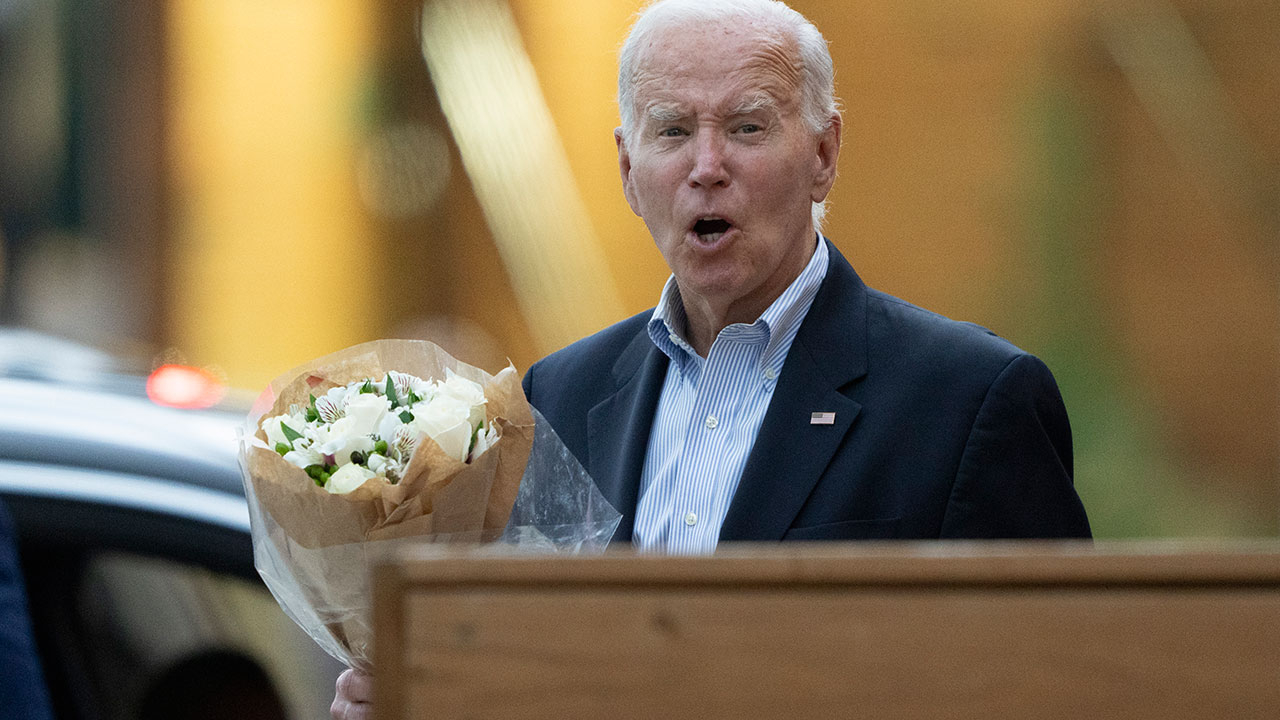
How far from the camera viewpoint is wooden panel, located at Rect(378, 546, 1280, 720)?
42.0 inches

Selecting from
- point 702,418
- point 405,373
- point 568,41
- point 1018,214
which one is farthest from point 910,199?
point 405,373

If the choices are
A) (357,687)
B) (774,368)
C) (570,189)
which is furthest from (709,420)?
(570,189)

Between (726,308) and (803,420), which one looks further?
(726,308)

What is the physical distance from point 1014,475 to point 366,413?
3.24ft

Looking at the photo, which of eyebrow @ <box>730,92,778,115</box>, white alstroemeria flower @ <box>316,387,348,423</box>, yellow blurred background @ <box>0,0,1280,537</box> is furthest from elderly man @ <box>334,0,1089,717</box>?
yellow blurred background @ <box>0,0,1280,537</box>

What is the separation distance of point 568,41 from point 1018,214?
2.75m

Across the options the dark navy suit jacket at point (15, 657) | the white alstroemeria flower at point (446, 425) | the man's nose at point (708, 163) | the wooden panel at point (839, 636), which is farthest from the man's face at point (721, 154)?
the wooden panel at point (839, 636)

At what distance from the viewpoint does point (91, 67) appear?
8008 mm

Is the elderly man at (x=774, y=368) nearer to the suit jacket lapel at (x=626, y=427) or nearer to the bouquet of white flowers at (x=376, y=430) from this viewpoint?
the suit jacket lapel at (x=626, y=427)

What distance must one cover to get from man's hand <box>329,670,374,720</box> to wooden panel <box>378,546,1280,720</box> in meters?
0.80

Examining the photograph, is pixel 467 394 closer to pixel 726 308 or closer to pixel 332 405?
pixel 332 405

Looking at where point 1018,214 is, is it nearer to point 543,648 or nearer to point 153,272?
point 153,272

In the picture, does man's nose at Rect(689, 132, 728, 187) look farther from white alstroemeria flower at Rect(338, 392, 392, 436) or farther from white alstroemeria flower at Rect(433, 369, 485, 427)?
white alstroemeria flower at Rect(338, 392, 392, 436)

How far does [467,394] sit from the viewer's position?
5.92 ft
